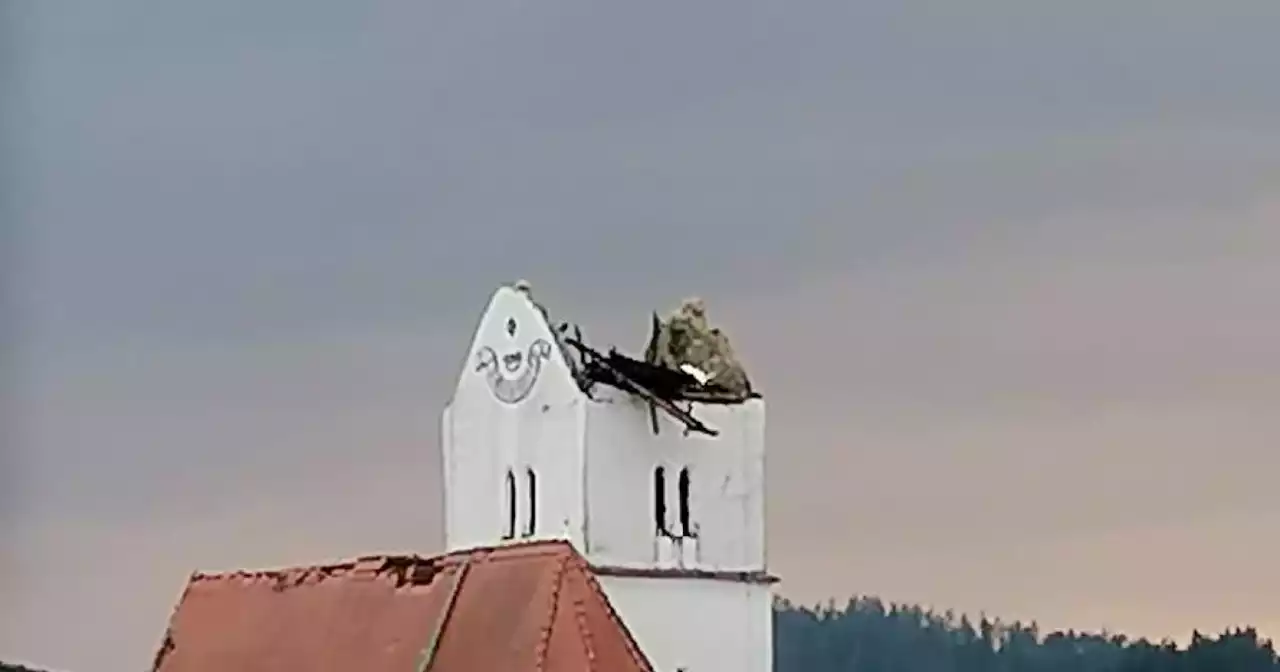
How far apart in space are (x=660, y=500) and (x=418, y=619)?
4001mm

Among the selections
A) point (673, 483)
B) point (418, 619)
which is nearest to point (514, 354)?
point (673, 483)

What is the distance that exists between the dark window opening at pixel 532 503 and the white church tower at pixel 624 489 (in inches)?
0.4

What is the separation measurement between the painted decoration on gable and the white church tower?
0.02 metres

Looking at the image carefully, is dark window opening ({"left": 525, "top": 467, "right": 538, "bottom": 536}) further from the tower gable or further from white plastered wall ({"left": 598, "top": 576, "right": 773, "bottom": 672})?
white plastered wall ({"left": 598, "top": 576, "right": 773, "bottom": 672})

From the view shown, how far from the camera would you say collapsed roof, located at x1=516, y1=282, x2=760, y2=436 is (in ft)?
112

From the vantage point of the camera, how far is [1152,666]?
38.4 metres

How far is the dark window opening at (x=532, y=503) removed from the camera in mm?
34344

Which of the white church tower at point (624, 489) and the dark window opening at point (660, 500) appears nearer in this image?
the white church tower at point (624, 489)

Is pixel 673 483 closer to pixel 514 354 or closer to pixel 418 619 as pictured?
pixel 514 354

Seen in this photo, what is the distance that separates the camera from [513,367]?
34.7 m

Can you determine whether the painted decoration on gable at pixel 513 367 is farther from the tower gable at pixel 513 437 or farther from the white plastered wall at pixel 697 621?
the white plastered wall at pixel 697 621

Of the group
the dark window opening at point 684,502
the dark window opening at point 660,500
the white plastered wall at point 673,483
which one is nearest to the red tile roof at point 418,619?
the white plastered wall at point 673,483

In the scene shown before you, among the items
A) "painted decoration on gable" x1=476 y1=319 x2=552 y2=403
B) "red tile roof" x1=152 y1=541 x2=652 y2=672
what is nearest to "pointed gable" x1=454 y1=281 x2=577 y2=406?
"painted decoration on gable" x1=476 y1=319 x2=552 y2=403

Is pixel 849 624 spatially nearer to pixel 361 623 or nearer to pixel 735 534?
pixel 735 534
